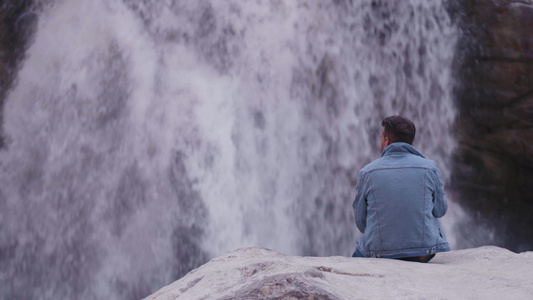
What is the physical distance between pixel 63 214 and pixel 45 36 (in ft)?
8.57

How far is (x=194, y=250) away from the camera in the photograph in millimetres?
5832

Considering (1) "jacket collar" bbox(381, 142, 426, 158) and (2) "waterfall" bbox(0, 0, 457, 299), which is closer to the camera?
(1) "jacket collar" bbox(381, 142, 426, 158)

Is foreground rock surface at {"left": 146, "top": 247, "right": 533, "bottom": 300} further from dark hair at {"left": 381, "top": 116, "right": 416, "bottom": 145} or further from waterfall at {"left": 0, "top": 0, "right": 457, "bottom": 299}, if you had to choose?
waterfall at {"left": 0, "top": 0, "right": 457, "bottom": 299}

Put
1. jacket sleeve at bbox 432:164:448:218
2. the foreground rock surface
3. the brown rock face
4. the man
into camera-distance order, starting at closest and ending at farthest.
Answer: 1. the foreground rock surface
2. the man
3. jacket sleeve at bbox 432:164:448:218
4. the brown rock face

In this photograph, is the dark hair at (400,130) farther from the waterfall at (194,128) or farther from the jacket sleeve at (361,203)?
the waterfall at (194,128)

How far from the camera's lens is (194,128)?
631 cm

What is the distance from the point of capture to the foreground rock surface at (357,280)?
5.98 ft

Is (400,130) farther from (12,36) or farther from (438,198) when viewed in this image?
(12,36)

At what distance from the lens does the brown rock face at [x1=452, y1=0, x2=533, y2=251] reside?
644cm

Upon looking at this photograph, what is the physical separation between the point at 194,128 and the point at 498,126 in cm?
392

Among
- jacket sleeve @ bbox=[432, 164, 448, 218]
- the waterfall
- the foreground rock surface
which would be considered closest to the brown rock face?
the waterfall

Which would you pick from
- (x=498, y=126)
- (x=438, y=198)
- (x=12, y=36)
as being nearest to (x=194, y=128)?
(x=12, y=36)

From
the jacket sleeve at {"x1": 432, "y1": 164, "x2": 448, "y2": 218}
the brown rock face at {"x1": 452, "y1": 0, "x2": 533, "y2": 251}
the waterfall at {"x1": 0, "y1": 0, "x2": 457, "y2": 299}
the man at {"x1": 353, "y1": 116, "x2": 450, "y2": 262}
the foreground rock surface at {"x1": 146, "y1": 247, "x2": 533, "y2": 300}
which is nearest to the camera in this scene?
the foreground rock surface at {"x1": 146, "y1": 247, "x2": 533, "y2": 300}

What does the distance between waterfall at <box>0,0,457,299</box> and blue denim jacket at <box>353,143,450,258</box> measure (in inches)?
119
